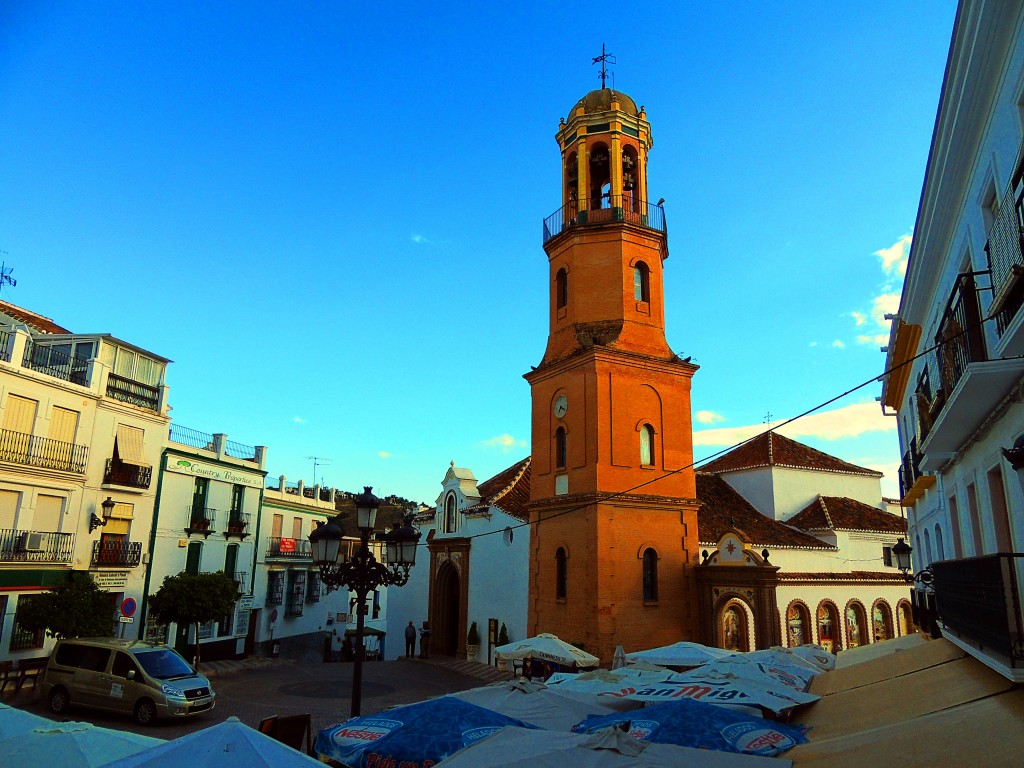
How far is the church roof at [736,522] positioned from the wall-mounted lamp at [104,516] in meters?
18.1

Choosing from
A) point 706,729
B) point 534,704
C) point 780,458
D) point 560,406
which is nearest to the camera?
point 706,729

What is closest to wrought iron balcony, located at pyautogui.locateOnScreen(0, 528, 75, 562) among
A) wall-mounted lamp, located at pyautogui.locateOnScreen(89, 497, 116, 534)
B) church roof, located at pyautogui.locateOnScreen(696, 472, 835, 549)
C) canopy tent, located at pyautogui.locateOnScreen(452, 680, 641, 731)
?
wall-mounted lamp, located at pyautogui.locateOnScreen(89, 497, 116, 534)

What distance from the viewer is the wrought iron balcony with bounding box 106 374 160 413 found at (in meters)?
22.1

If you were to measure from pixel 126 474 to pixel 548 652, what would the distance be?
46.9 feet

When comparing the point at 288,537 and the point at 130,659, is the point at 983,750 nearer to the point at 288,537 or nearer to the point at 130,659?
the point at 130,659

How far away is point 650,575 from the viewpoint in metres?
21.2

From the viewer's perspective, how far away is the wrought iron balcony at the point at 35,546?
18312mm

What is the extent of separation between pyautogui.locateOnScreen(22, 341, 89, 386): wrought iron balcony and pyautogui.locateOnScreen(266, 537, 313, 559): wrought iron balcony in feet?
35.0

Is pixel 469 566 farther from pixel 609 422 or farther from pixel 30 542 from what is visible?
pixel 30 542

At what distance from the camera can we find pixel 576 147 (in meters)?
24.0

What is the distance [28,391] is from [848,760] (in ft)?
68.4

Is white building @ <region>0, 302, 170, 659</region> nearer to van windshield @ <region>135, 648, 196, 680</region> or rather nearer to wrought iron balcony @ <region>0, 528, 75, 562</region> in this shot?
wrought iron balcony @ <region>0, 528, 75, 562</region>

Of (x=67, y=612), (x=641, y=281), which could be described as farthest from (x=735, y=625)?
(x=67, y=612)

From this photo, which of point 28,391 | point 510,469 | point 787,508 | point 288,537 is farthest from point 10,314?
point 787,508
